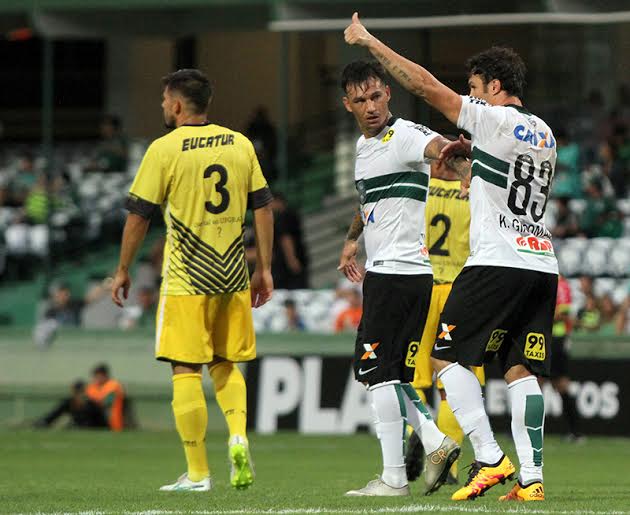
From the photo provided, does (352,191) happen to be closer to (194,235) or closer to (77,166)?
(77,166)

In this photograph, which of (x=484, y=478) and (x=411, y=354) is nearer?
(x=484, y=478)

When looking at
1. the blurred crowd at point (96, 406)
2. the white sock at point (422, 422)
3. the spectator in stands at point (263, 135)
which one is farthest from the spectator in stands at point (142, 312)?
the white sock at point (422, 422)

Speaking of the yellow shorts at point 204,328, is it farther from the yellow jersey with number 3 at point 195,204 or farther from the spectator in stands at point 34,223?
the spectator in stands at point 34,223

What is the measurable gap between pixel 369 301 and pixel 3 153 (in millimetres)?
19563

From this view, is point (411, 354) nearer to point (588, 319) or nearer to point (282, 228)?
point (588, 319)

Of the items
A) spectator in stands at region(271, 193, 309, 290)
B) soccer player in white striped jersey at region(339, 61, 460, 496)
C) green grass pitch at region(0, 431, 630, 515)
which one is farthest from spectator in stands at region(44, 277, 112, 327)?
soccer player in white striped jersey at region(339, 61, 460, 496)

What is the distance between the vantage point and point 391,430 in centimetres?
834

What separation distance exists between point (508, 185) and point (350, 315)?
11.0m

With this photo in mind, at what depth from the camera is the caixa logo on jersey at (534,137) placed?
766 cm

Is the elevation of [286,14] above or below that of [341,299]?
above

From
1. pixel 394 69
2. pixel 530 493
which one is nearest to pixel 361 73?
pixel 394 69

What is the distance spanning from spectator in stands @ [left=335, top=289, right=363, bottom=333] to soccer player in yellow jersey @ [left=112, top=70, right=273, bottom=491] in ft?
31.7

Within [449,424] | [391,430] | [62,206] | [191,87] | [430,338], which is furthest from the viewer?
[62,206]

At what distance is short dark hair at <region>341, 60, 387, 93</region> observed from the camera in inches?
333
